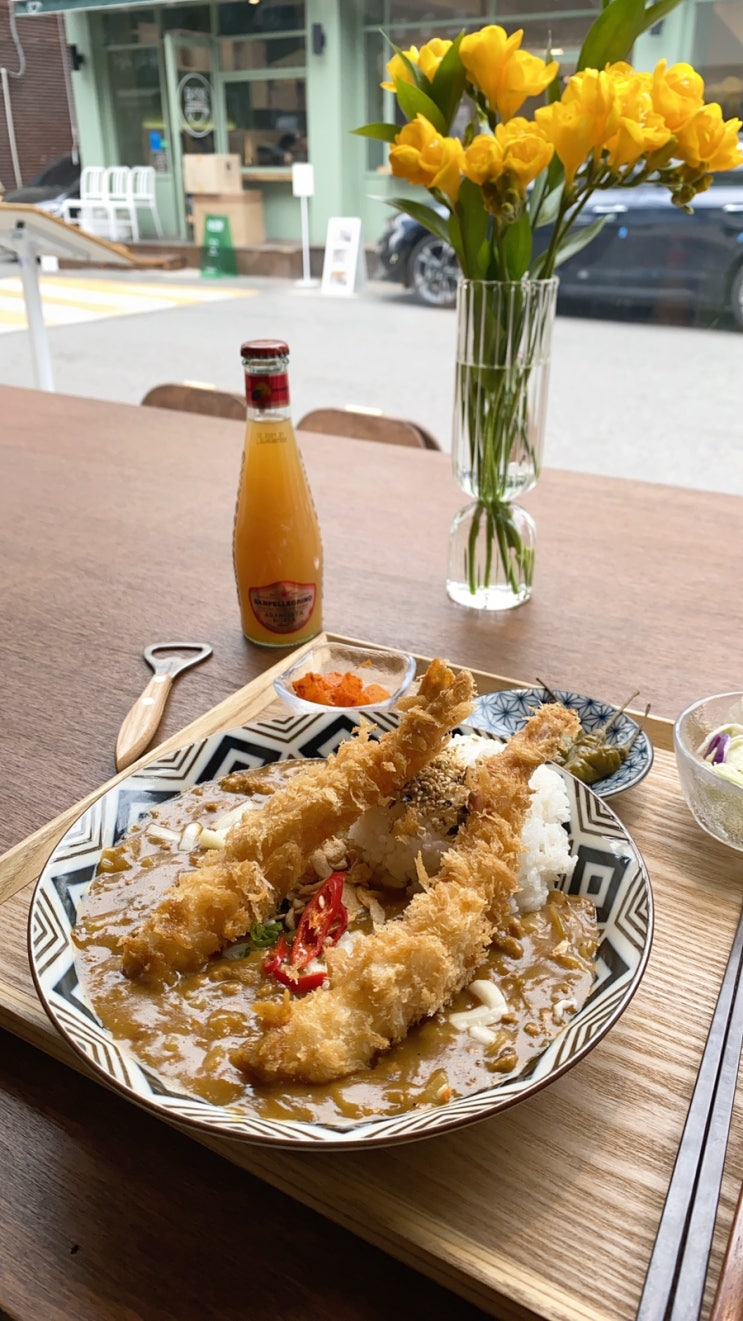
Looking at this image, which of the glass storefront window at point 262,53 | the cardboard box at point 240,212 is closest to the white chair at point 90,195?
the cardboard box at point 240,212

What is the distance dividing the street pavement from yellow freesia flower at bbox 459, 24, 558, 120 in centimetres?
260

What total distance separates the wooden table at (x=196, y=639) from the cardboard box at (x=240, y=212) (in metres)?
7.96

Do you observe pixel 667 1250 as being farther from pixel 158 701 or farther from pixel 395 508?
pixel 395 508

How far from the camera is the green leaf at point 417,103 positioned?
972 mm

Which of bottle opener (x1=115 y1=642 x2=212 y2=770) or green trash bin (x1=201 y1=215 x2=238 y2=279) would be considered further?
green trash bin (x1=201 y1=215 x2=238 y2=279)

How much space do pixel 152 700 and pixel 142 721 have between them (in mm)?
43

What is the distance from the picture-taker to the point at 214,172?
9398mm

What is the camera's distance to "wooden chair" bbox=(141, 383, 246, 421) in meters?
2.39

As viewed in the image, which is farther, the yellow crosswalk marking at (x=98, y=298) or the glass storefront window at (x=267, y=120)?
the glass storefront window at (x=267, y=120)

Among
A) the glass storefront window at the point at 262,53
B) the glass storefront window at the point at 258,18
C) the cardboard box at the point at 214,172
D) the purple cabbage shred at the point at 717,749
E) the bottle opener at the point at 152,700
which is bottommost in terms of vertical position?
the bottle opener at the point at 152,700

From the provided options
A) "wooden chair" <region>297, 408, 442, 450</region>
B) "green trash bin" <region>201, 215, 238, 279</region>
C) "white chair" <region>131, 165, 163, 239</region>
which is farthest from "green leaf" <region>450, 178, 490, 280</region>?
"white chair" <region>131, 165, 163, 239</region>

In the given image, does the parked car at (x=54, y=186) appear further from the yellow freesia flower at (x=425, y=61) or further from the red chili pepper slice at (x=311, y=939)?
the red chili pepper slice at (x=311, y=939)

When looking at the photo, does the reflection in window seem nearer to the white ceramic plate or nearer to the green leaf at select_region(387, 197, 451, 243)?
the green leaf at select_region(387, 197, 451, 243)

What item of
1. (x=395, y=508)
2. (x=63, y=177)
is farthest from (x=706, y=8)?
(x=63, y=177)
